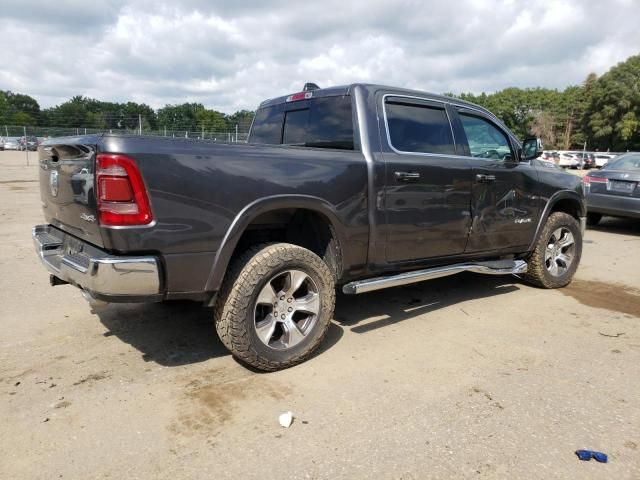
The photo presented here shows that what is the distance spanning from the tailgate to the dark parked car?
902 cm

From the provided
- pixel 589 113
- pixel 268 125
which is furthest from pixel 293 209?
pixel 589 113

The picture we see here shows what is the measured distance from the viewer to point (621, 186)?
889 cm

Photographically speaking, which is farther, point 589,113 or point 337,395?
point 589,113

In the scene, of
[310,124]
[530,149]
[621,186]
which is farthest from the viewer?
[621,186]

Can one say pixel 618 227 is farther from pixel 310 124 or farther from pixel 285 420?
pixel 285 420

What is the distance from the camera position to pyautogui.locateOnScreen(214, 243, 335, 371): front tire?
3.04 metres

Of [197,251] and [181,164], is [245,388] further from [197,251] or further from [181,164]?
[181,164]

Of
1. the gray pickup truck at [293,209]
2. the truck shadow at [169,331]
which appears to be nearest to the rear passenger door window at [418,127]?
the gray pickup truck at [293,209]

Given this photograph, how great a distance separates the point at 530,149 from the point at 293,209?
2.83 metres

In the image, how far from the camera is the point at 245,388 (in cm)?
304

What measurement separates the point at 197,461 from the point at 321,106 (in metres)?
2.88

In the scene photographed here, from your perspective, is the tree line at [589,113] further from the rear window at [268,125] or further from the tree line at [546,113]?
the rear window at [268,125]

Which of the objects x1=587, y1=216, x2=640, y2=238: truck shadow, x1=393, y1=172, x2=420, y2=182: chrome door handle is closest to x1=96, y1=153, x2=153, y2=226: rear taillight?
x1=393, y1=172, x2=420, y2=182: chrome door handle

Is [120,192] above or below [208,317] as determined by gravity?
above
